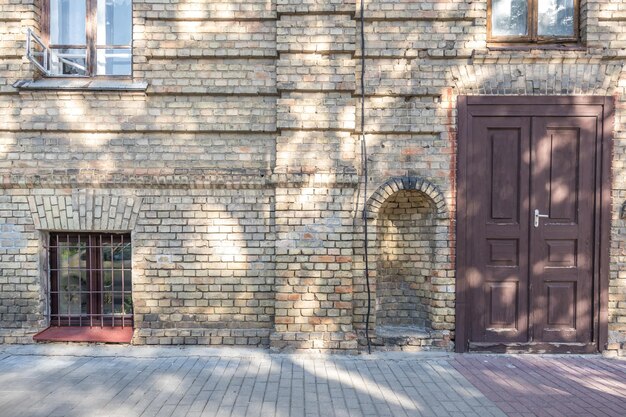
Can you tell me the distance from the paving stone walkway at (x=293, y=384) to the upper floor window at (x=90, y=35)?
3.36 metres

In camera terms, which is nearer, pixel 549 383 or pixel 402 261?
pixel 549 383

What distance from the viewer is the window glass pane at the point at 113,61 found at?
5.07 metres

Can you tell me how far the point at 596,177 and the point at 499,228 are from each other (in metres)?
1.26

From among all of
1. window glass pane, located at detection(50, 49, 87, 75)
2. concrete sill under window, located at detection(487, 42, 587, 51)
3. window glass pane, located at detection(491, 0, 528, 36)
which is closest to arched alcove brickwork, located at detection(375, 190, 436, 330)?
concrete sill under window, located at detection(487, 42, 587, 51)

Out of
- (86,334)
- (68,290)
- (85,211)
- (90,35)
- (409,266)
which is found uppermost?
(90,35)

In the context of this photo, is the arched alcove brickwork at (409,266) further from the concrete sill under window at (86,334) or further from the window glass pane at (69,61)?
the window glass pane at (69,61)

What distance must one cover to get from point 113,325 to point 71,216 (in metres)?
1.40

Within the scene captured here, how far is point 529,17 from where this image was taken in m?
5.02

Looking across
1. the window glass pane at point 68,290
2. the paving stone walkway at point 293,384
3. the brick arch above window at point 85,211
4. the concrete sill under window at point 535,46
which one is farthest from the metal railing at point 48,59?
the concrete sill under window at point 535,46

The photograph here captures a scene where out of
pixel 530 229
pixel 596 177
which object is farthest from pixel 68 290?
pixel 596 177

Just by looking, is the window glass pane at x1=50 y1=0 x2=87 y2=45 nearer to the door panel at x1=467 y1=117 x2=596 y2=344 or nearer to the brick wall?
the brick wall

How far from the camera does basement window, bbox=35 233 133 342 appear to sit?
5.00m

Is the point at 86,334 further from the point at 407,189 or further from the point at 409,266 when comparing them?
the point at 407,189

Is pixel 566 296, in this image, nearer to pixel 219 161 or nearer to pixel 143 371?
pixel 219 161
